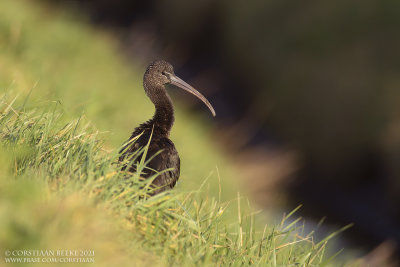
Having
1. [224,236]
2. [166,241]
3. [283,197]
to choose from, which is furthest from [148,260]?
[283,197]

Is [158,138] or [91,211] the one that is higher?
[91,211]

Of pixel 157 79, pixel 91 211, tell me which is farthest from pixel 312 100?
pixel 91 211

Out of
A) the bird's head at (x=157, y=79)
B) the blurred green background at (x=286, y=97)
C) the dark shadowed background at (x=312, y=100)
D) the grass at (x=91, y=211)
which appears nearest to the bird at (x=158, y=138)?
the bird's head at (x=157, y=79)

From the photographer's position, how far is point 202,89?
16797mm

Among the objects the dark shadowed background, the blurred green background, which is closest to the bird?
the blurred green background

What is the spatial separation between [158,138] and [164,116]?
516mm

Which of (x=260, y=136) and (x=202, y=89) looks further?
(x=202, y=89)

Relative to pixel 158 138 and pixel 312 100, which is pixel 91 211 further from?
pixel 312 100

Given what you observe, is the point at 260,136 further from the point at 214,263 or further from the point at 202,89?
the point at 214,263

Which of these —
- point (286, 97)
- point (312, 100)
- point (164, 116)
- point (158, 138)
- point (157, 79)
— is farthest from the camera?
point (286, 97)

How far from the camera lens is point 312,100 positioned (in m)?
13.2

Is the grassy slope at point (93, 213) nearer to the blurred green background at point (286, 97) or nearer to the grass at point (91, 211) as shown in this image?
the grass at point (91, 211)

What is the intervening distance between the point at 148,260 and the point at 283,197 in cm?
818

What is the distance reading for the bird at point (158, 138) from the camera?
4.51 metres
